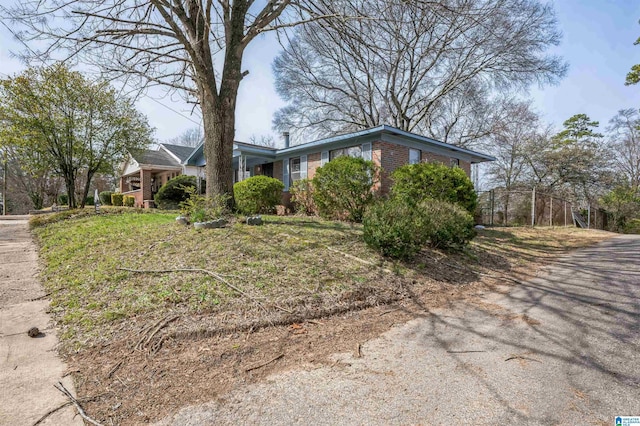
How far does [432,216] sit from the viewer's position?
5852 mm

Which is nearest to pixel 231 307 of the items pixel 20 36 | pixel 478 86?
pixel 20 36

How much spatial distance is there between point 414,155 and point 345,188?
5.09 m

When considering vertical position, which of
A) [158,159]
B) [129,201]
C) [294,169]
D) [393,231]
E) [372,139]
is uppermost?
[158,159]

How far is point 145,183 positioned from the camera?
20.4 meters

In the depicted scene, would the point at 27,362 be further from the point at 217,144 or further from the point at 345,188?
the point at 345,188

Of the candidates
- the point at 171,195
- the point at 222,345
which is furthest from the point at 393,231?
the point at 171,195

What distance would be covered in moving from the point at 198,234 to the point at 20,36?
14.6ft

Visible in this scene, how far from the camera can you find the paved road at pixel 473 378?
71.7 inches

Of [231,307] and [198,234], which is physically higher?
[198,234]

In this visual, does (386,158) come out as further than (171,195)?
No

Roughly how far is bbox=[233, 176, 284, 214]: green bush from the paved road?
299 inches

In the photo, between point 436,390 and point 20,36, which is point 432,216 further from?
point 20,36

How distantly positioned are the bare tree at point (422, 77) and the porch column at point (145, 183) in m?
8.97

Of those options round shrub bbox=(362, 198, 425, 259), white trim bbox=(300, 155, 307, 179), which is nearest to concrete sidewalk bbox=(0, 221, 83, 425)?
round shrub bbox=(362, 198, 425, 259)
